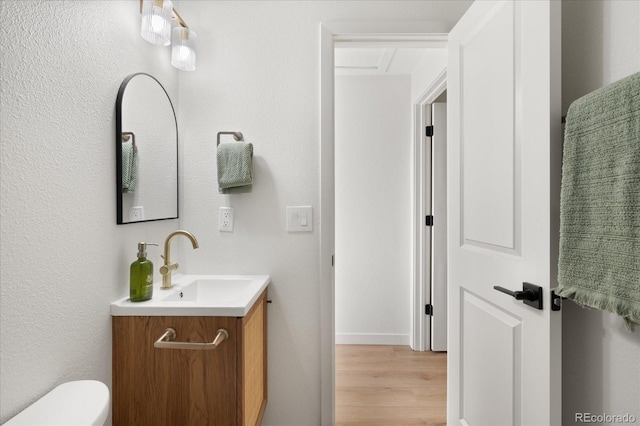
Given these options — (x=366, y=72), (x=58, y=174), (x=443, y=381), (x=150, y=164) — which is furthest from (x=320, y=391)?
(x=366, y=72)

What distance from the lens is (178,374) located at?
44.6 inches

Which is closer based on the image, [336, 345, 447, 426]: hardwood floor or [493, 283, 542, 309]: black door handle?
[493, 283, 542, 309]: black door handle

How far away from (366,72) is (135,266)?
231 cm

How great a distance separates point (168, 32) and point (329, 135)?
796 mm

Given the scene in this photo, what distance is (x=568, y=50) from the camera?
1.05 metres

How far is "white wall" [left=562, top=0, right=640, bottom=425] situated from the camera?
0.83 meters

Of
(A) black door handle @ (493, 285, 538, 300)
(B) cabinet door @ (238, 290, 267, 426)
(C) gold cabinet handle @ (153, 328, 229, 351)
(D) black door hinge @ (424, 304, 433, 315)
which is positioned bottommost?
(D) black door hinge @ (424, 304, 433, 315)

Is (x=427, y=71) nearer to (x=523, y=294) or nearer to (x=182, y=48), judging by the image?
(x=182, y=48)

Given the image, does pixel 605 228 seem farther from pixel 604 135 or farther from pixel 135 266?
pixel 135 266

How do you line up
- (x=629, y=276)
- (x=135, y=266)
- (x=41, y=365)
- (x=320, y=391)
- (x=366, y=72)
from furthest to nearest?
(x=366, y=72), (x=320, y=391), (x=135, y=266), (x=41, y=365), (x=629, y=276)

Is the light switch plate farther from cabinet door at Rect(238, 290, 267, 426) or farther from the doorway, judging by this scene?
cabinet door at Rect(238, 290, 267, 426)

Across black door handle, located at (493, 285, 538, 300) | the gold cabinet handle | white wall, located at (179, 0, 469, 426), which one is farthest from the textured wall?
black door handle, located at (493, 285, 538, 300)

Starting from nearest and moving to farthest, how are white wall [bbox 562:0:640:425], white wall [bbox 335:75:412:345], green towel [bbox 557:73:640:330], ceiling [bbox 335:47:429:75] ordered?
1. green towel [bbox 557:73:640:330]
2. white wall [bbox 562:0:640:425]
3. ceiling [bbox 335:47:429:75]
4. white wall [bbox 335:75:412:345]

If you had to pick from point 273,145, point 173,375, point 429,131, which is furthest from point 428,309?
point 173,375
